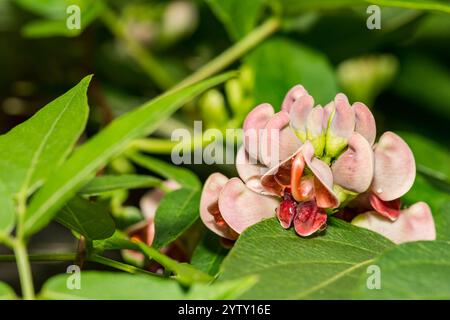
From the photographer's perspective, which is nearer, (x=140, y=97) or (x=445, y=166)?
(x=445, y=166)

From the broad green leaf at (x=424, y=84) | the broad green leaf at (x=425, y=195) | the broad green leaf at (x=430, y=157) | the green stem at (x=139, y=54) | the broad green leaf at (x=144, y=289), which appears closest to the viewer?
the broad green leaf at (x=144, y=289)

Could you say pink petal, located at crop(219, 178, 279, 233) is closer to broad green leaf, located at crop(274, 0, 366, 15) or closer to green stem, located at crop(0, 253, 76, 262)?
green stem, located at crop(0, 253, 76, 262)

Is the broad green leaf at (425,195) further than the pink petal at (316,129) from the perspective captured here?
Yes

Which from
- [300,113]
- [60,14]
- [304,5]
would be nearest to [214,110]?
[304,5]

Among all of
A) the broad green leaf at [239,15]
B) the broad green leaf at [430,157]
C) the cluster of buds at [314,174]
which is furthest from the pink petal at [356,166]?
the broad green leaf at [239,15]

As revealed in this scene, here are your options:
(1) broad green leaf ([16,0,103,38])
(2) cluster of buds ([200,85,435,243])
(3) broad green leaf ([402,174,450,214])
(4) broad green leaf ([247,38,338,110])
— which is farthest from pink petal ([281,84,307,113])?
(1) broad green leaf ([16,0,103,38])

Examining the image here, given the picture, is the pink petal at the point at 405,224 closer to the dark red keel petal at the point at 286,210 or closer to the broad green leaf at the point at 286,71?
the dark red keel petal at the point at 286,210

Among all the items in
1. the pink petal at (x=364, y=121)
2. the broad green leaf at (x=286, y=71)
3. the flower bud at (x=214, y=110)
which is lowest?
the pink petal at (x=364, y=121)
